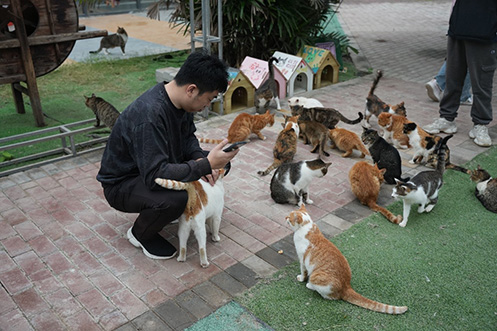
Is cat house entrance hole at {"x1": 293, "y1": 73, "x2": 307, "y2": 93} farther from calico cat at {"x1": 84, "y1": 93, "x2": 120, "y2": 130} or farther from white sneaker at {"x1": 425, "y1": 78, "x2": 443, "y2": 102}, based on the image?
calico cat at {"x1": 84, "y1": 93, "x2": 120, "y2": 130}

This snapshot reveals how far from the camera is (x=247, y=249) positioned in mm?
3637

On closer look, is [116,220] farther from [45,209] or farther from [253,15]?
[253,15]

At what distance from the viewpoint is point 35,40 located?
18.8 ft

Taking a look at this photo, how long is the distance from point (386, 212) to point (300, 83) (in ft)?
14.6

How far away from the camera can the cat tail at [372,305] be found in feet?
9.52

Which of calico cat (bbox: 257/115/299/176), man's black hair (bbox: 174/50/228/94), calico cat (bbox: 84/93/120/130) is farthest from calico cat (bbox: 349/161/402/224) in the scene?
calico cat (bbox: 84/93/120/130)

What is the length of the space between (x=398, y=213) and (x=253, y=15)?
4.73 meters

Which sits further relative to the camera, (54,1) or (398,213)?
(54,1)

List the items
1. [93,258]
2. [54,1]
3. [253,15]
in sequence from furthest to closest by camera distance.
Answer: [253,15] → [54,1] → [93,258]

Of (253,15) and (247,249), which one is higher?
(253,15)

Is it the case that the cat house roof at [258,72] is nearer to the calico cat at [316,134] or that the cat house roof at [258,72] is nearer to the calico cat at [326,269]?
the calico cat at [316,134]

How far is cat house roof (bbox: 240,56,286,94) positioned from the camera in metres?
6.95

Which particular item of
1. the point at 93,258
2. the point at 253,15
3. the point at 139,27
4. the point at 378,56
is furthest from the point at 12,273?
the point at 139,27

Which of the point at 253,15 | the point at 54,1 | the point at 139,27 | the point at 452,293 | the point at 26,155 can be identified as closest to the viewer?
the point at 452,293
